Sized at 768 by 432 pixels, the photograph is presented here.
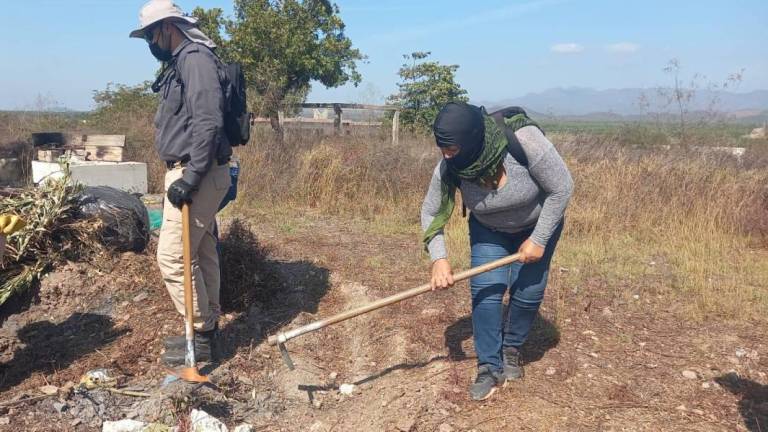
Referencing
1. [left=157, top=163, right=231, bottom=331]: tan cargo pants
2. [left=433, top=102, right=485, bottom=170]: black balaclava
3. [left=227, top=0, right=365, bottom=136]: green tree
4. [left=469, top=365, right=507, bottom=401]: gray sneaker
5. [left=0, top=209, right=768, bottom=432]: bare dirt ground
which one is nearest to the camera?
[left=433, top=102, right=485, bottom=170]: black balaclava

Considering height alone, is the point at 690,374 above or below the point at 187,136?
below

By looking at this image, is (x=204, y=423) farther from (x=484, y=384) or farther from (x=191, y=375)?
(x=484, y=384)

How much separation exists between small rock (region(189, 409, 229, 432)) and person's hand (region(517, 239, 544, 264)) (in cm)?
158

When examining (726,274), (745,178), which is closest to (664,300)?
(726,274)

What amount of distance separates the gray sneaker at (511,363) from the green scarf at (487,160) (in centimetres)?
86

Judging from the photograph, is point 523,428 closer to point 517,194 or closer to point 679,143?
point 517,194

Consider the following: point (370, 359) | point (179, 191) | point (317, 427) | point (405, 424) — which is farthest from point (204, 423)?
point (370, 359)

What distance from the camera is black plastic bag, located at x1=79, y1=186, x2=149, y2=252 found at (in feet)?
14.3

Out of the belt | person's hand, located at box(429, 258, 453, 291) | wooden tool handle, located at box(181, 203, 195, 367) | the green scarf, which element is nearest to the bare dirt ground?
wooden tool handle, located at box(181, 203, 195, 367)

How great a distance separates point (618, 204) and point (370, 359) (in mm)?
4313

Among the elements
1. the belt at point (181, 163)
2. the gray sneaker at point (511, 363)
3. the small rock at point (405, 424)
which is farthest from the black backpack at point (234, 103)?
the gray sneaker at point (511, 363)

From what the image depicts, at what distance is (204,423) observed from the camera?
8.43 feet

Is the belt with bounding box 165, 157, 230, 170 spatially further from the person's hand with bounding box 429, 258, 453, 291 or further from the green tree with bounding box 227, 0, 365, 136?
the green tree with bounding box 227, 0, 365, 136

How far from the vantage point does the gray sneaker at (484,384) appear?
2.88m
